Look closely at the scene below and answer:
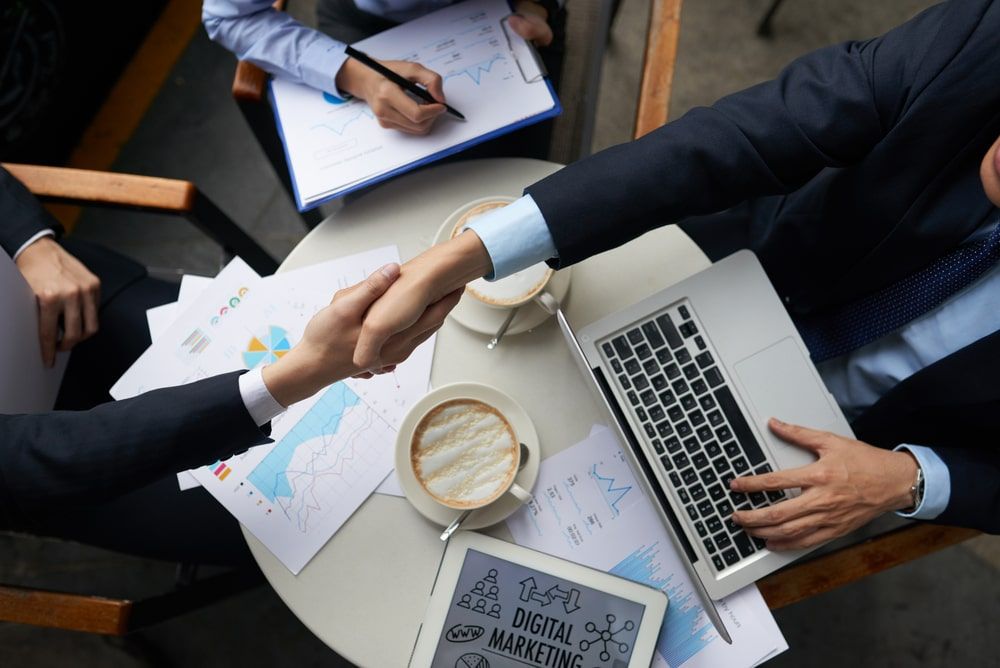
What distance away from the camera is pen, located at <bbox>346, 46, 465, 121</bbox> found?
1037mm

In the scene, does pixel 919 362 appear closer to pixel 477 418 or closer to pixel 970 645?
pixel 477 418

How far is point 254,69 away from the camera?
117cm

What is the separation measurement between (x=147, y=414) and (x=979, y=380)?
43.1 inches

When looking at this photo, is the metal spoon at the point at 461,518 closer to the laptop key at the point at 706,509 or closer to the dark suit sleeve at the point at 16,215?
the laptop key at the point at 706,509

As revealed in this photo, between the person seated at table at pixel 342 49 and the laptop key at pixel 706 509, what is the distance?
0.69 metres

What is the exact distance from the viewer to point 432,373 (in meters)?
1.00

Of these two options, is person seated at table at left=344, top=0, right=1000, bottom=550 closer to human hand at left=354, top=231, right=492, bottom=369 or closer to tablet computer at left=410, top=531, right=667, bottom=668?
human hand at left=354, top=231, right=492, bottom=369

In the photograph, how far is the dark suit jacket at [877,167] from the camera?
0.85m

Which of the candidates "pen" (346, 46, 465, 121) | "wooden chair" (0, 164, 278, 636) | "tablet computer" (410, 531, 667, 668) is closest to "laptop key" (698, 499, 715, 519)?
"tablet computer" (410, 531, 667, 668)

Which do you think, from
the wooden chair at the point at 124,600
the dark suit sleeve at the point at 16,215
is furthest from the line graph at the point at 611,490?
the dark suit sleeve at the point at 16,215

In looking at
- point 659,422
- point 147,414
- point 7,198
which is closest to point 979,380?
point 659,422

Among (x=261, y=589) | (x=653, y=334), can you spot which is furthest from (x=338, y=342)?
(x=261, y=589)

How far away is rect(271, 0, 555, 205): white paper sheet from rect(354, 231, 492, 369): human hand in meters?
0.26

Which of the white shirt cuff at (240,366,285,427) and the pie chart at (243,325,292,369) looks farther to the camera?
the pie chart at (243,325,292,369)
